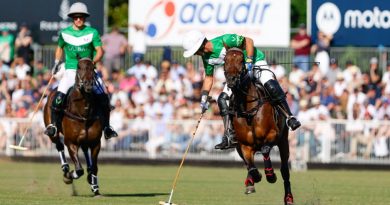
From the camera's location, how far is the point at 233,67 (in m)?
14.0

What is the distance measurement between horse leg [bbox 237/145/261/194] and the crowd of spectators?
1131 cm

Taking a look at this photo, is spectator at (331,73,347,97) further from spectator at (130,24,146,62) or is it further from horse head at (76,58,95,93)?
horse head at (76,58,95,93)

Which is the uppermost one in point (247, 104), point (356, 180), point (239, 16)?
point (239, 16)

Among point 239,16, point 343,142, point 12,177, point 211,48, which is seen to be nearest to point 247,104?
point 211,48

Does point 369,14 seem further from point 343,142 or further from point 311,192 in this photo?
point 311,192

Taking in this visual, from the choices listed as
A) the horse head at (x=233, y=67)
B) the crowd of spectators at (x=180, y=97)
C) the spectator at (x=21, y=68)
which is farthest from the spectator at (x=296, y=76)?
the horse head at (x=233, y=67)

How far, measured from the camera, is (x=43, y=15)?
101ft

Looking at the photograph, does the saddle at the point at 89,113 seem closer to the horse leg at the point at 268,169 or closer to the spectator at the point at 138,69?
the horse leg at the point at 268,169

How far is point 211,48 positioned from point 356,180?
8034 millimetres

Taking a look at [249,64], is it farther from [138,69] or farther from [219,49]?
[138,69]

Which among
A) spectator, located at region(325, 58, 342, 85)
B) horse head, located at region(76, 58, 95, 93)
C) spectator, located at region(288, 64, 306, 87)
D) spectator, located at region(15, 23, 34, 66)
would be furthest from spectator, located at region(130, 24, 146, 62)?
horse head, located at region(76, 58, 95, 93)

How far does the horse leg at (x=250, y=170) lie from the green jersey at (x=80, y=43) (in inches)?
133

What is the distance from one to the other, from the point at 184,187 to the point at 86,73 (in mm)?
3959

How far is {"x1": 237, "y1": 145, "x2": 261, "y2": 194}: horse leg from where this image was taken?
1434cm
